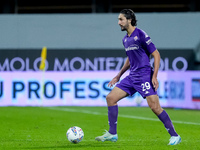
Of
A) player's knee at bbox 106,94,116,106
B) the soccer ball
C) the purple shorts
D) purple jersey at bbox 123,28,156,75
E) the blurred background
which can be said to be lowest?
the blurred background

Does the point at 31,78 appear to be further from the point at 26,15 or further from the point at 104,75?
the point at 26,15

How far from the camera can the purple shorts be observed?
27.1 feet

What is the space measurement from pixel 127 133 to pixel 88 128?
1.31 metres

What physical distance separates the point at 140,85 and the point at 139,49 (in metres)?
0.56

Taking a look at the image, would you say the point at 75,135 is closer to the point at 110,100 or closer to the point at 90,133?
the point at 110,100

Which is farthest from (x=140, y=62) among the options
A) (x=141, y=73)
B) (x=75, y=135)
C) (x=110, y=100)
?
(x=75, y=135)

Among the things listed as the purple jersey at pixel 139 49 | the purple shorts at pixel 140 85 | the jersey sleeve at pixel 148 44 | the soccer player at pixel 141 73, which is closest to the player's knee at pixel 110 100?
the soccer player at pixel 141 73

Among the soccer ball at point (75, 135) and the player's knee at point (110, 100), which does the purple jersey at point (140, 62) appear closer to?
the player's knee at point (110, 100)

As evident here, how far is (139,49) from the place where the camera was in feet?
27.4

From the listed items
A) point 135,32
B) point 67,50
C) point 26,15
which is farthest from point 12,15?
point 135,32

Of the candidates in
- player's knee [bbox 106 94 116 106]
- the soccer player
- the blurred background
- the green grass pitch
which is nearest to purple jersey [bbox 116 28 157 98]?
the soccer player

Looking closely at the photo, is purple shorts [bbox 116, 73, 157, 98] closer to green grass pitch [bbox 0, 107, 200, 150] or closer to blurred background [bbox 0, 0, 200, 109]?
green grass pitch [bbox 0, 107, 200, 150]

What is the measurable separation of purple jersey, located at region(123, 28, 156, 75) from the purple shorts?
117 mm

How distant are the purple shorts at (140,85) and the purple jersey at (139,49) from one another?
117mm
